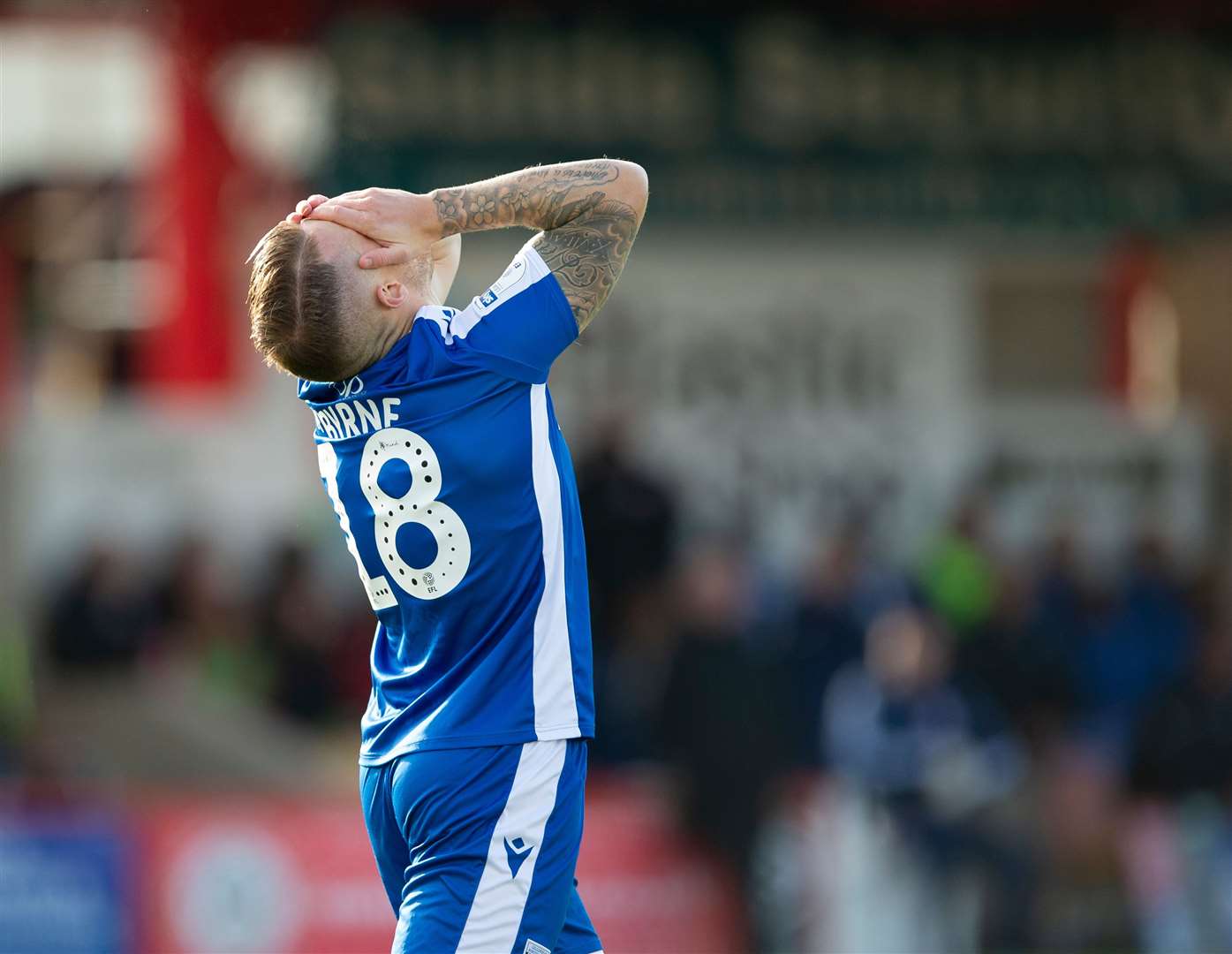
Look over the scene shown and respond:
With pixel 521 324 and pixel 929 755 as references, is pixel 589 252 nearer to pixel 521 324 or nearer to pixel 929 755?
pixel 521 324

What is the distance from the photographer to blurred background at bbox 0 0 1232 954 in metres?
9.76

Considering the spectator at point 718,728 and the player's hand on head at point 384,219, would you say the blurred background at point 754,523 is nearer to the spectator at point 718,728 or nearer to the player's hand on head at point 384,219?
the spectator at point 718,728

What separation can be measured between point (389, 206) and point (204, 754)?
786 centimetres

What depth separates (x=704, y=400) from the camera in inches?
496

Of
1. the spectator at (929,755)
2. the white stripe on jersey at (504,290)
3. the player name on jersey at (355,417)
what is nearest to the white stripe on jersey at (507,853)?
the player name on jersey at (355,417)

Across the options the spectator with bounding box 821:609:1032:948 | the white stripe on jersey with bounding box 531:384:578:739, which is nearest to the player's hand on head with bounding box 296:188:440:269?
the white stripe on jersey with bounding box 531:384:578:739

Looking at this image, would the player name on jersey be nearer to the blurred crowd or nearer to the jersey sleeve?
the jersey sleeve

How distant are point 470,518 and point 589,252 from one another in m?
0.57

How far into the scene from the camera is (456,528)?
359 cm

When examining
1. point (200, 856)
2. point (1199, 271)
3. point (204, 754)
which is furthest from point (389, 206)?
point (1199, 271)

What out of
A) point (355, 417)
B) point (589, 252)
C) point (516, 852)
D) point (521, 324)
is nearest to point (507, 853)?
point (516, 852)

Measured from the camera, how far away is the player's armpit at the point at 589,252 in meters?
3.71

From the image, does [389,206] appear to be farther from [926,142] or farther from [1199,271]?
[1199,271]

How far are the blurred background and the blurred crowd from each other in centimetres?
3
